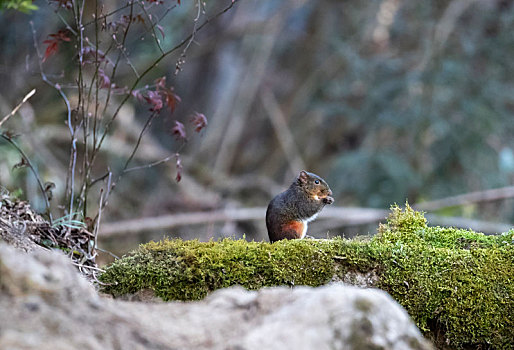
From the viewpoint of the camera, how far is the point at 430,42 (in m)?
11.4

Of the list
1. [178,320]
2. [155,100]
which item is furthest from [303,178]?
[178,320]

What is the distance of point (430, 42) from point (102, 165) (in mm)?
6683

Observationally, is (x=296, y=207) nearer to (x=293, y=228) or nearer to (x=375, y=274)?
(x=293, y=228)

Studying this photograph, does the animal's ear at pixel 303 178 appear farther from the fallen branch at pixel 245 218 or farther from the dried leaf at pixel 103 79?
the fallen branch at pixel 245 218

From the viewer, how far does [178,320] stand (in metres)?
2.28

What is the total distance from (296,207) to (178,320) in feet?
7.27

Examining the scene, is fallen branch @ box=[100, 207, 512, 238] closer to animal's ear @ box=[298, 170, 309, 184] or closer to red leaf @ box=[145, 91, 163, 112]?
animal's ear @ box=[298, 170, 309, 184]

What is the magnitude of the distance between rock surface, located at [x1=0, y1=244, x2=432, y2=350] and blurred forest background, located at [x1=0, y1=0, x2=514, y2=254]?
5.90 m

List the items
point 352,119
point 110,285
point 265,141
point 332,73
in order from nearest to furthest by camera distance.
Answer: point 110,285
point 352,119
point 332,73
point 265,141

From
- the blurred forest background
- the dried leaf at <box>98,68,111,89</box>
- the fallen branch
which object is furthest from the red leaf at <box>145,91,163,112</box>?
the fallen branch

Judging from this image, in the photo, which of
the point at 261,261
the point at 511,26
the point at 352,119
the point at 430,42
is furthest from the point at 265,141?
the point at 261,261

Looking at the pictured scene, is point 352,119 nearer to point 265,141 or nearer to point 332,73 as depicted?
point 332,73

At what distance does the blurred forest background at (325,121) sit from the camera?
9711 millimetres

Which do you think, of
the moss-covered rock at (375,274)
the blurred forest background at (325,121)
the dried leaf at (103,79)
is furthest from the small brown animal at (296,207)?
the blurred forest background at (325,121)
